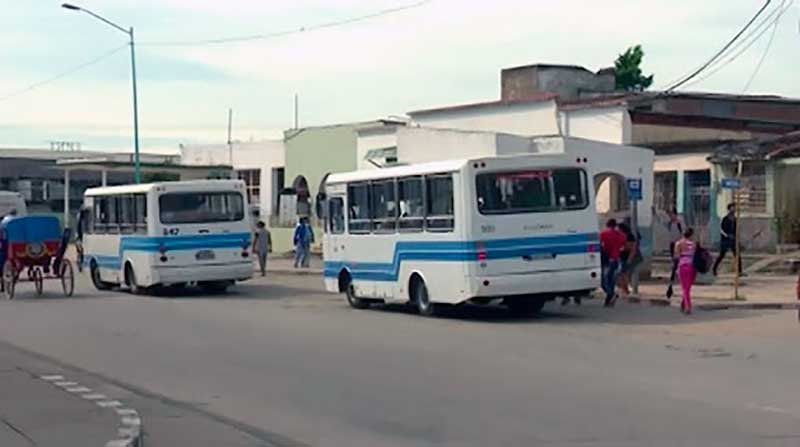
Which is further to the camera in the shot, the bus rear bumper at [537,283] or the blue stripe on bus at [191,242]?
the blue stripe on bus at [191,242]

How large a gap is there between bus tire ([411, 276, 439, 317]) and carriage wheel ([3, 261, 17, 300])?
11435mm

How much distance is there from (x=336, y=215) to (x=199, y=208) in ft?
15.7

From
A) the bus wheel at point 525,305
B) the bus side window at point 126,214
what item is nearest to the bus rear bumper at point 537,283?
the bus wheel at point 525,305

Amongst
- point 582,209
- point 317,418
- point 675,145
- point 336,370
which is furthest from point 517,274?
point 675,145

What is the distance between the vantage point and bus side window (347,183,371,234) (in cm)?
2895

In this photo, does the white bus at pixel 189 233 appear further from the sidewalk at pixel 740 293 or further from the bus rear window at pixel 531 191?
the bus rear window at pixel 531 191

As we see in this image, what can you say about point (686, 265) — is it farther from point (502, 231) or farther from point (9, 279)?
point (9, 279)

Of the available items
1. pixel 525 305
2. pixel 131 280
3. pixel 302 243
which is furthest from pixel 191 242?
pixel 302 243

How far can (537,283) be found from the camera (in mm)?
25078

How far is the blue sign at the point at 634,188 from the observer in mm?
34844

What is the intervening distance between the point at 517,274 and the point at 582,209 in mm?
1693

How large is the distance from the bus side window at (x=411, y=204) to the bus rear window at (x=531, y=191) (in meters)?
1.87

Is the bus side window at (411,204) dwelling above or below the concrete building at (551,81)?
below

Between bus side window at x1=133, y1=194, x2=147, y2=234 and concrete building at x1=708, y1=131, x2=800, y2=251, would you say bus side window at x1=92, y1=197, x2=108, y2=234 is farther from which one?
concrete building at x1=708, y1=131, x2=800, y2=251
